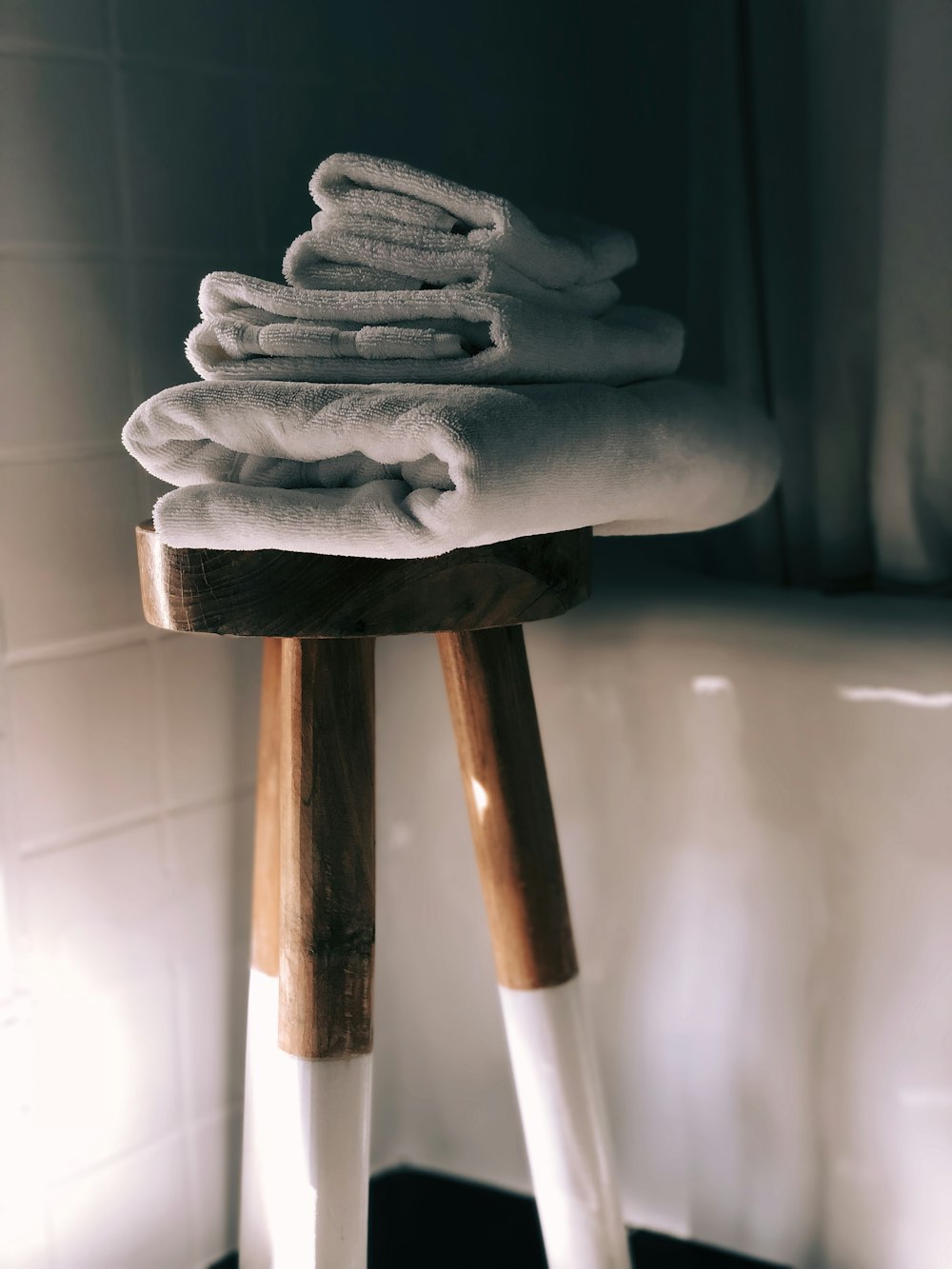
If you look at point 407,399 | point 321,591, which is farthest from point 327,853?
point 407,399

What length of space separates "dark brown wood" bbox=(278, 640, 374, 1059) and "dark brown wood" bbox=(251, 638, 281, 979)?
161 mm

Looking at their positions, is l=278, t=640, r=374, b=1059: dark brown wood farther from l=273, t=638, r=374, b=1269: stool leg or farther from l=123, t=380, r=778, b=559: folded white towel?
l=123, t=380, r=778, b=559: folded white towel

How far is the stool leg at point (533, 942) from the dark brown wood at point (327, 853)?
0.39 feet

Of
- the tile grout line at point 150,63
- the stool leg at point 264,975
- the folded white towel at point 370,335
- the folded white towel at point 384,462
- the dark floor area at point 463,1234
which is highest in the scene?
the tile grout line at point 150,63

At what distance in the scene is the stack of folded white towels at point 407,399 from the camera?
0.62m

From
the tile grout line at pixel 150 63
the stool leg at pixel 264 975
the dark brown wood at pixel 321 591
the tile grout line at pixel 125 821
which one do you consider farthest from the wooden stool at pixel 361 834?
the tile grout line at pixel 150 63

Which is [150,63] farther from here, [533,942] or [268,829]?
[533,942]

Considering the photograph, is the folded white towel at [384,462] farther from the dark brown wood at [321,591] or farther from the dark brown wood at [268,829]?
the dark brown wood at [268,829]

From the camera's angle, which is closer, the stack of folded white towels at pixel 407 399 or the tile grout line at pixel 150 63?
the stack of folded white towels at pixel 407 399

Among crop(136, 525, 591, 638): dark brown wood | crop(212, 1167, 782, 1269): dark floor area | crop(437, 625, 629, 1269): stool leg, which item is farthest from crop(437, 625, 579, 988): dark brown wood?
crop(212, 1167, 782, 1269): dark floor area

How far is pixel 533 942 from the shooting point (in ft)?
2.76

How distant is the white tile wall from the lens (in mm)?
867

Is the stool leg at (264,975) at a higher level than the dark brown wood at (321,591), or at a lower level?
lower

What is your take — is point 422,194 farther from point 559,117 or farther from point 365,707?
point 559,117
